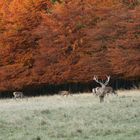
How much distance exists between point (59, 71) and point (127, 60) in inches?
219

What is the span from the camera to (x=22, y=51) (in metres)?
46.0

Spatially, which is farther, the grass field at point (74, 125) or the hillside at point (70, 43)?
the hillside at point (70, 43)

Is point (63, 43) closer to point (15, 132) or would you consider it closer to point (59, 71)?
point (59, 71)

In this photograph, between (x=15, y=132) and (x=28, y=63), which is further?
(x=28, y=63)

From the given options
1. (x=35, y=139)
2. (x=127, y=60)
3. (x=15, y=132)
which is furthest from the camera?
(x=127, y=60)

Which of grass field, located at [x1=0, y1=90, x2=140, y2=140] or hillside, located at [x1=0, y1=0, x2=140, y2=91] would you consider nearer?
grass field, located at [x1=0, y1=90, x2=140, y2=140]

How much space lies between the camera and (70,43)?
45.1 metres

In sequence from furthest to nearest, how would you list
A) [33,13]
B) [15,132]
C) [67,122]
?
1. [33,13]
2. [67,122]
3. [15,132]

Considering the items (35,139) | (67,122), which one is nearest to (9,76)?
(67,122)

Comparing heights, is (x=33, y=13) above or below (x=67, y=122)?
above

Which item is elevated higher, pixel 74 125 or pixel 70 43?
pixel 70 43

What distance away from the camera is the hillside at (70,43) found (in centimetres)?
4378

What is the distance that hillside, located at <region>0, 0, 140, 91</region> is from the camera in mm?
43781

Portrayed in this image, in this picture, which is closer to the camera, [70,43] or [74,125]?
[74,125]
